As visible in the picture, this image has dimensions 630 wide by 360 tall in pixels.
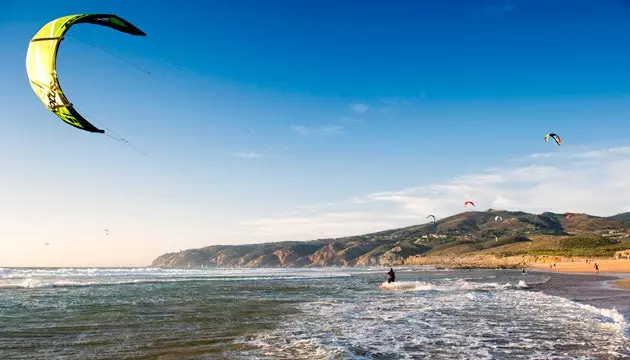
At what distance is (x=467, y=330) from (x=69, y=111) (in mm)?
12326

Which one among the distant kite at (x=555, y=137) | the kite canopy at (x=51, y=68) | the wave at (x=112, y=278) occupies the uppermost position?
the distant kite at (x=555, y=137)

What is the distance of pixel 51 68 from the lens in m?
7.89

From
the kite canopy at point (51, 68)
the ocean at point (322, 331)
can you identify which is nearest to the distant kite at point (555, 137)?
the ocean at point (322, 331)

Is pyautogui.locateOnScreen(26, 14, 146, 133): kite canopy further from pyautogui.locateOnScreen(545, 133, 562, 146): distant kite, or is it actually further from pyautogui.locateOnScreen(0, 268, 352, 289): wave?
pyautogui.locateOnScreen(0, 268, 352, 289): wave

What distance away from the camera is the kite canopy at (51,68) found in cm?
785

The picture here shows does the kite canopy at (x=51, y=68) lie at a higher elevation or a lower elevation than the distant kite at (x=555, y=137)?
lower

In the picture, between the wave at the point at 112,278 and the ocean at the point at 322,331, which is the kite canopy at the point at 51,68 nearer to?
the ocean at the point at 322,331

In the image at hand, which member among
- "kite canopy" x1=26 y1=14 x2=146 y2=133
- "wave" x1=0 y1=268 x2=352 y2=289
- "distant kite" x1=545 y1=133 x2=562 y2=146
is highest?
"distant kite" x1=545 y1=133 x2=562 y2=146

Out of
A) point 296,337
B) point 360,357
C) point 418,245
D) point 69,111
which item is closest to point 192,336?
point 296,337

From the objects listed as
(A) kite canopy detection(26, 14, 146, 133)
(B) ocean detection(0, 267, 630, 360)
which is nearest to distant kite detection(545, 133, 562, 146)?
(B) ocean detection(0, 267, 630, 360)

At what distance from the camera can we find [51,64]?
7.88m

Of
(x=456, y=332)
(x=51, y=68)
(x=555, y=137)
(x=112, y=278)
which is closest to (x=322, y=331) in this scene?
(x=456, y=332)

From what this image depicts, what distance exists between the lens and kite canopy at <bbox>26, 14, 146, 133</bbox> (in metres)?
7.85

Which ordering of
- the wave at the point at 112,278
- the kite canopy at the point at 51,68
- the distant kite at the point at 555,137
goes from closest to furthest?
the kite canopy at the point at 51,68 < the distant kite at the point at 555,137 < the wave at the point at 112,278
